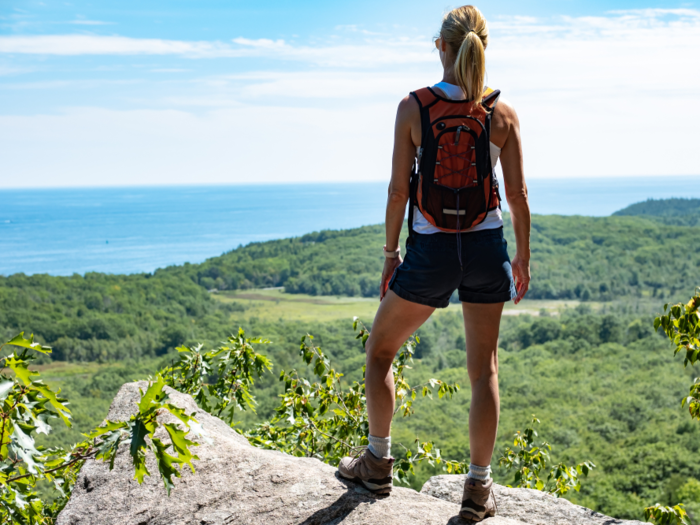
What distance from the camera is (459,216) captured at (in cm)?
230

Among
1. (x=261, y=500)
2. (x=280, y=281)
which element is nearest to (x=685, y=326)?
(x=261, y=500)

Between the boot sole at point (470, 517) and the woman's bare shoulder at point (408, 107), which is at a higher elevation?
the woman's bare shoulder at point (408, 107)

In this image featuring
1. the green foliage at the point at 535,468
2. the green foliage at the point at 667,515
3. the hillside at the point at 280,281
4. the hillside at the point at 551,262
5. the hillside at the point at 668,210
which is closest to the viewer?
the green foliage at the point at 667,515

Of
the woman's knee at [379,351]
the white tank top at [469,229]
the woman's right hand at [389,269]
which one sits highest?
the white tank top at [469,229]

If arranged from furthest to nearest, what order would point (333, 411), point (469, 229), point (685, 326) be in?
point (333, 411) < point (685, 326) < point (469, 229)

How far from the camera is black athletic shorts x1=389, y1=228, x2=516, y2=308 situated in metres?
2.32

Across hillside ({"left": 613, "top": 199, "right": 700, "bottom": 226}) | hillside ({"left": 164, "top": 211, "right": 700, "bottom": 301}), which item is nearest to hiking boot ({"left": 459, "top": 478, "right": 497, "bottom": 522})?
hillside ({"left": 164, "top": 211, "right": 700, "bottom": 301})

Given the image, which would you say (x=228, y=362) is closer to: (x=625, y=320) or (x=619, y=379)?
(x=619, y=379)

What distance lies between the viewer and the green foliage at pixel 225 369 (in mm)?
4801

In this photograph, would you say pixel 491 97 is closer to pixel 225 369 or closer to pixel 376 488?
pixel 376 488

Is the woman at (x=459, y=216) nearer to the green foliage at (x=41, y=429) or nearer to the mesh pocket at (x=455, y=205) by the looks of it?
the mesh pocket at (x=455, y=205)

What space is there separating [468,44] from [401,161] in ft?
1.61

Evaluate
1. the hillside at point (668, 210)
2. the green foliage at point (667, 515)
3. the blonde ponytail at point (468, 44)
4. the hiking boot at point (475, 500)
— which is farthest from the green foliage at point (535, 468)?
the hillside at point (668, 210)

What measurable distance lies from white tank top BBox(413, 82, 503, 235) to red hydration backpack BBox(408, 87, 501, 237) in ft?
0.08
